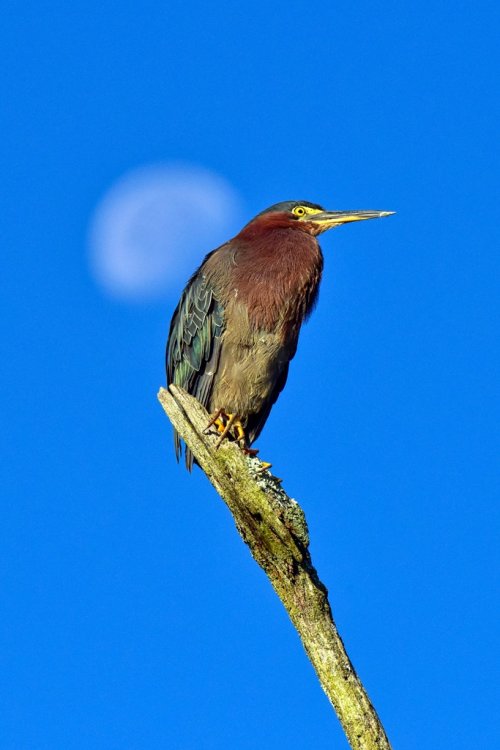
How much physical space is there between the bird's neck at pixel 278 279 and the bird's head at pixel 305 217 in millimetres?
390

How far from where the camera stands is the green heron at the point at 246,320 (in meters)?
6.97

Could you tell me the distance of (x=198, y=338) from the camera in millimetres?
7242

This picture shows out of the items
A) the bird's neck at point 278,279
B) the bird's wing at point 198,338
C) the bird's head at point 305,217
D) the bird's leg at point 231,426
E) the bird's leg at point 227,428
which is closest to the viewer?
the bird's leg at point 227,428

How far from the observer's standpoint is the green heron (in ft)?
22.9

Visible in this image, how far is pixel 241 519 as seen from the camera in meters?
4.93

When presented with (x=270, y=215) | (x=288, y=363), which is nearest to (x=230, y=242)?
(x=270, y=215)

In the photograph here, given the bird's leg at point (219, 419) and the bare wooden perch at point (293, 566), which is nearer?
the bare wooden perch at point (293, 566)

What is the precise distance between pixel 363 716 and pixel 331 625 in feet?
1.61

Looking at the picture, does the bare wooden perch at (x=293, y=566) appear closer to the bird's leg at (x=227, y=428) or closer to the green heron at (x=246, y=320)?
the bird's leg at (x=227, y=428)

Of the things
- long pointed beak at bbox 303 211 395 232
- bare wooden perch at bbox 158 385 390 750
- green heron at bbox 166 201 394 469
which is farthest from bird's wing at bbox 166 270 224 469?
bare wooden perch at bbox 158 385 390 750

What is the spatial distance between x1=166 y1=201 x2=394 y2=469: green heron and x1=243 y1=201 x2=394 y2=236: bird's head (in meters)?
0.23

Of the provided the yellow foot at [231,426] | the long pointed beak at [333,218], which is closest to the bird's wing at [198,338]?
the yellow foot at [231,426]

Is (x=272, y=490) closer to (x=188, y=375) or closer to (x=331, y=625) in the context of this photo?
(x=331, y=625)

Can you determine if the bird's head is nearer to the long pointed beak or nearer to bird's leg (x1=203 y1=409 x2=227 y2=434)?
the long pointed beak
